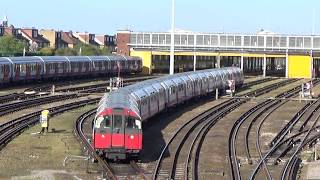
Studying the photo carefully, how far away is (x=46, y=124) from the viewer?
30984mm

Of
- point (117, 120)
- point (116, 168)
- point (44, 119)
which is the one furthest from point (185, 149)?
point (44, 119)

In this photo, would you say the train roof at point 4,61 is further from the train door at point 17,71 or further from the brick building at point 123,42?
the brick building at point 123,42

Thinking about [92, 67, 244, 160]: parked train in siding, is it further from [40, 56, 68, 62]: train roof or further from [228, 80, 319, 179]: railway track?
[40, 56, 68, 62]: train roof

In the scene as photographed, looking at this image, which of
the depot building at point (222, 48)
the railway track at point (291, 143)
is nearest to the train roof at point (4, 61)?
the railway track at point (291, 143)

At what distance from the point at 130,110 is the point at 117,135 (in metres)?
1.14

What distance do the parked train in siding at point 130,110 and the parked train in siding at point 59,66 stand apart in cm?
1830

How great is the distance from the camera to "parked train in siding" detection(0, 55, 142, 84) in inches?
2363

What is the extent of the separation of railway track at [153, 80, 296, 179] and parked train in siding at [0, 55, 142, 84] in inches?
910

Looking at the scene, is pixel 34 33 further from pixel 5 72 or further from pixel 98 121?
pixel 98 121

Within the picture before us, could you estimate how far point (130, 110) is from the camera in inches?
953

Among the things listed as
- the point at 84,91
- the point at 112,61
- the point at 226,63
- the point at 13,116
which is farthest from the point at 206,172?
the point at 226,63

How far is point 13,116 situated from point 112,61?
48.3 meters

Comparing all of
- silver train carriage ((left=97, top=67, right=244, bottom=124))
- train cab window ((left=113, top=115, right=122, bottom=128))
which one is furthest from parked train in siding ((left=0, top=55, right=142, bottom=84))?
train cab window ((left=113, top=115, right=122, bottom=128))

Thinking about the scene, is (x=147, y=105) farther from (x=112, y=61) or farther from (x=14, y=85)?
(x=112, y=61)
